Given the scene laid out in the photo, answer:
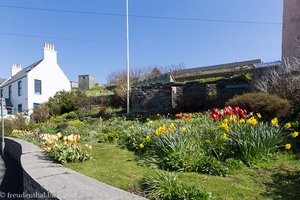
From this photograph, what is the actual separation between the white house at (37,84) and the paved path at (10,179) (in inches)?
672

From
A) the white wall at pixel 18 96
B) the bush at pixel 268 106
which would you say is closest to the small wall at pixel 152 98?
the bush at pixel 268 106

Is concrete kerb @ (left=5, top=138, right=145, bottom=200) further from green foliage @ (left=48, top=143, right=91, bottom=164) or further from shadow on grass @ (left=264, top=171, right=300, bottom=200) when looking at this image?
shadow on grass @ (left=264, top=171, right=300, bottom=200)

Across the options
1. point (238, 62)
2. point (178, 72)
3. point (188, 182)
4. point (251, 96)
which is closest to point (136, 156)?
point (188, 182)

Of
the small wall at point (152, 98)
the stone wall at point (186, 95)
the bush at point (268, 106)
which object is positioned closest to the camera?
the bush at point (268, 106)

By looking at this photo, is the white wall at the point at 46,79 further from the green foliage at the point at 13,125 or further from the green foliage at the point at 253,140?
the green foliage at the point at 253,140

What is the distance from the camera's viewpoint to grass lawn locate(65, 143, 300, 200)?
2737 millimetres

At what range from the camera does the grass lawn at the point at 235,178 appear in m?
2.74

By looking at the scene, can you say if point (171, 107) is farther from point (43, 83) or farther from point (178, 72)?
point (43, 83)

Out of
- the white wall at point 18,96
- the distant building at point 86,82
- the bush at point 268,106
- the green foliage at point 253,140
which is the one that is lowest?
the green foliage at point 253,140

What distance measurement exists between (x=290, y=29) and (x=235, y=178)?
39.3 ft

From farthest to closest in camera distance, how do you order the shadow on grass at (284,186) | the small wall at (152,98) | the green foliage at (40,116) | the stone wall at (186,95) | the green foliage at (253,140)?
the green foliage at (40,116)
the small wall at (152,98)
the stone wall at (186,95)
the green foliage at (253,140)
the shadow on grass at (284,186)

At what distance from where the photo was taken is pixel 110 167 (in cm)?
390

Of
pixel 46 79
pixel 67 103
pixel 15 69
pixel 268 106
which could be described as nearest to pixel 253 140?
pixel 268 106

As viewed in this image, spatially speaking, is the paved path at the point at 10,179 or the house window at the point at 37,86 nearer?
the paved path at the point at 10,179
